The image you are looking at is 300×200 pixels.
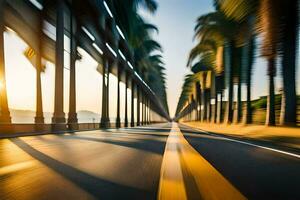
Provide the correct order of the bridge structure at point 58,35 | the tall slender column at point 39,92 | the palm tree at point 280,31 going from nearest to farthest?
1. the palm tree at point 280,31
2. the bridge structure at point 58,35
3. the tall slender column at point 39,92

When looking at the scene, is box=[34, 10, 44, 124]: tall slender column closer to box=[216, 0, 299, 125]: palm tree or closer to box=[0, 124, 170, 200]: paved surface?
box=[216, 0, 299, 125]: palm tree

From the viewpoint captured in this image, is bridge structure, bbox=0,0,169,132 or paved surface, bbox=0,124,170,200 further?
bridge structure, bbox=0,0,169,132

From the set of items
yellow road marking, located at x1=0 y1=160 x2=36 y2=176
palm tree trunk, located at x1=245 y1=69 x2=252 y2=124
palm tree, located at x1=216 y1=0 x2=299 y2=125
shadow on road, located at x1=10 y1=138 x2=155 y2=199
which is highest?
palm tree, located at x1=216 y1=0 x2=299 y2=125

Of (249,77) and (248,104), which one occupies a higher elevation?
(249,77)

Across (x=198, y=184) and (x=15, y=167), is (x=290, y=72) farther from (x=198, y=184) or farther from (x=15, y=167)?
(x=15, y=167)

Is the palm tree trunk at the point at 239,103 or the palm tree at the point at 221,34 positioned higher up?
the palm tree at the point at 221,34

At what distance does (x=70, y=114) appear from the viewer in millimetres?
27391

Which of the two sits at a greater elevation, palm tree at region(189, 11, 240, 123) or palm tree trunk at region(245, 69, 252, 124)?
palm tree at region(189, 11, 240, 123)

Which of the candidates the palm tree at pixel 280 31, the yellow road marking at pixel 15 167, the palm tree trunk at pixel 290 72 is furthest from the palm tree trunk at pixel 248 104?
the yellow road marking at pixel 15 167

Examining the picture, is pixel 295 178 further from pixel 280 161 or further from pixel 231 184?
pixel 280 161

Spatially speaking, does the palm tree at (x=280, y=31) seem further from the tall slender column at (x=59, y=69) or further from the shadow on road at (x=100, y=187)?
the shadow on road at (x=100, y=187)

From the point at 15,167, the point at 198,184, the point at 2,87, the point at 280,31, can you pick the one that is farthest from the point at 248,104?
the point at 198,184

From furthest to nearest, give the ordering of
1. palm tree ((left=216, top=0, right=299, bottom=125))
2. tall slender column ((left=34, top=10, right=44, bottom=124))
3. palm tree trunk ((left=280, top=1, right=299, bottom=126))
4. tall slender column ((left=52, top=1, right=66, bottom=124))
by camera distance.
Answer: tall slender column ((left=34, top=10, right=44, bottom=124)), tall slender column ((left=52, top=1, right=66, bottom=124)), palm tree trunk ((left=280, top=1, right=299, bottom=126)), palm tree ((left=216, top=0, right=299, bottom=125))

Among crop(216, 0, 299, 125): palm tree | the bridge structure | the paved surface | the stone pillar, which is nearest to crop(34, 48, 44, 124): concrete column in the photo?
the bridge structure
